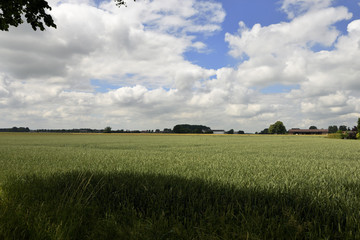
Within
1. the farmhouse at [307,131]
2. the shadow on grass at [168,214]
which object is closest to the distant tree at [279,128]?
the farmhouse at [307,131]

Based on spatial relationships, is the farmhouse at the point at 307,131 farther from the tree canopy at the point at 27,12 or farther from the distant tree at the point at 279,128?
the tree canopy at the point at 27,12

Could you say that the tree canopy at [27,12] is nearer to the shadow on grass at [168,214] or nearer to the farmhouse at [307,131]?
the shadow on grass at [168,214]

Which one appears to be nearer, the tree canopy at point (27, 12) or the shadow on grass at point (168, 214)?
the shadow on grass at point (168, 214)

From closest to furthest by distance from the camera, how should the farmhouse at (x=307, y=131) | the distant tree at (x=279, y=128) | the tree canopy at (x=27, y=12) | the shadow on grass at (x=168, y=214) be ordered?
the shadow on grass at (x=168, y=214) → the tree canopy at (x=27, y=12) → the distant tree at (x=279, y=128) → the farmhouse at (x=307, y=131)

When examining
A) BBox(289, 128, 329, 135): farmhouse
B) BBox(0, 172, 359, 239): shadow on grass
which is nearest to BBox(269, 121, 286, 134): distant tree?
BBox(289, 128, 329, 135): farmhouse

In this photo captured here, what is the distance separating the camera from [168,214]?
13.2 feet

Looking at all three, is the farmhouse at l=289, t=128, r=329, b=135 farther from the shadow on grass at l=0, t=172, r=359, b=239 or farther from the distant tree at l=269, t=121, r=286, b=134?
the shadow on grass at l=0, t=172, r=359, b=239

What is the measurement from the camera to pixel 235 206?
415 cm

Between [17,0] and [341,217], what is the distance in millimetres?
10228

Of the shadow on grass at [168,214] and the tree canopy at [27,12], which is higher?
the tree canopy at [27,12]

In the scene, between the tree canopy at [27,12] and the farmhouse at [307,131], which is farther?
the farmhouse at [307,131]

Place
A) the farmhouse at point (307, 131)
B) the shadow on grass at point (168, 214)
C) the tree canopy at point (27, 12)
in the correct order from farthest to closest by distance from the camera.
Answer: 1. the farmhouse at point (307, 131)
2. the tree canopy at point (27, 12)
3. the shadow on grass at point (168, 214)

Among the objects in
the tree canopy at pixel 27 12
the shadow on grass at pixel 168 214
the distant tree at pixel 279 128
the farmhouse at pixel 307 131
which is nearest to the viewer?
the shadow on grass at pixel 168 214

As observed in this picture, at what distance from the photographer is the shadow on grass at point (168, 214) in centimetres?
328
